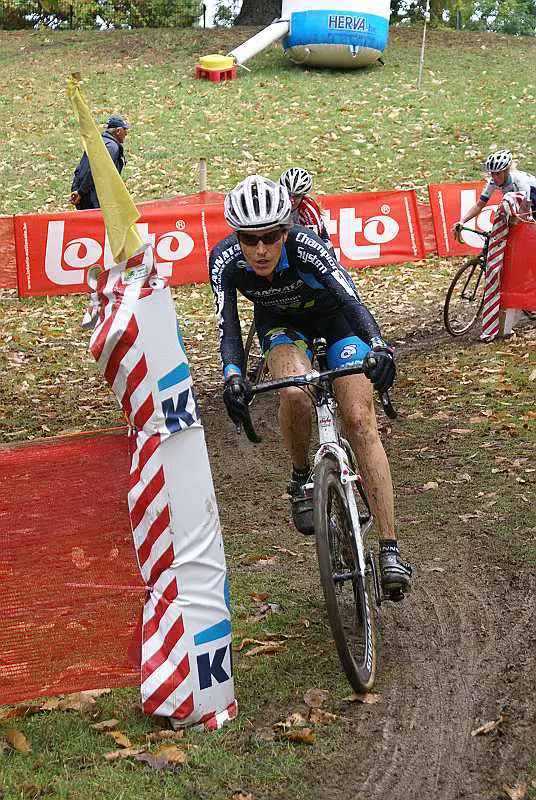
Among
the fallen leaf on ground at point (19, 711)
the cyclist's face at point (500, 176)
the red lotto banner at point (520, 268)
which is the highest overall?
the cyclist's face at point (500, 176)

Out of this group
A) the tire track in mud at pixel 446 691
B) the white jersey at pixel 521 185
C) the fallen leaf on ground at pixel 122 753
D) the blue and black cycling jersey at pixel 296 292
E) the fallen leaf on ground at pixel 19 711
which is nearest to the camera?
the tire track in mud at pixel 446 691

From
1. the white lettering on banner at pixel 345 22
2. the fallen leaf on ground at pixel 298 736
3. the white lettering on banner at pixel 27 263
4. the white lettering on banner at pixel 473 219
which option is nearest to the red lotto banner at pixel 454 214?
the white lettering on banner at pixel 473 219

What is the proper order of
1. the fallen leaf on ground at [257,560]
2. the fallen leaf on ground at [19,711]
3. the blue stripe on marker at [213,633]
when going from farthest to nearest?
the fallen leaf on ground at [257,560]
the fallen leaf on ground at [19,711]
the blue stripe on marker at [213,633]

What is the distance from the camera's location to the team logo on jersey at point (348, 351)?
5367mm

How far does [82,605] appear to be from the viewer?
4.38 m

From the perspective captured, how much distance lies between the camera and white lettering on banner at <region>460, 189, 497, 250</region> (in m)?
17.2

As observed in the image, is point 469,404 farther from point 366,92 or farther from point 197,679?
point 366,92

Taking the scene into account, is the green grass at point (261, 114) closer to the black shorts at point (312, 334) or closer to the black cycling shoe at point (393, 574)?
the black shorts at point (312, 334)

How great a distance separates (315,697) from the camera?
4582 millimetres

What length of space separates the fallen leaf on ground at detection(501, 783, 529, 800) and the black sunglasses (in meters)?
2.61

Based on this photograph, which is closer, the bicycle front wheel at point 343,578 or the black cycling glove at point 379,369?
the bicycle front wheel at point 343,578

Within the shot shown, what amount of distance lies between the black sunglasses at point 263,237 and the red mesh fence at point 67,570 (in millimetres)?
1200

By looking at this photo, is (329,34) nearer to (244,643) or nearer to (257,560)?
(257,560)

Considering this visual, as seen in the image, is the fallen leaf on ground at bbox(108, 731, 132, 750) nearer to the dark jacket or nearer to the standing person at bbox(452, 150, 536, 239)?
the standing person at bbox(452, 150, 536, 239)
